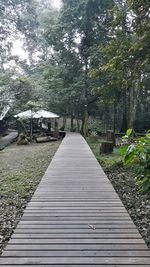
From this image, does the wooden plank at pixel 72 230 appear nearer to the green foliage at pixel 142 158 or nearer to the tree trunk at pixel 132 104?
the green foliage at pixel 142 158

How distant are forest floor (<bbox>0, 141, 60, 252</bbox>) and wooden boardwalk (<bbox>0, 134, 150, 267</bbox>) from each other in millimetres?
515

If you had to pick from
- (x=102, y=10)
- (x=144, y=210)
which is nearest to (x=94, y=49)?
(x=102, y=10)

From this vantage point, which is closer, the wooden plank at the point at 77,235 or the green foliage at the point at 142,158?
the green foliage at the point at 142,158

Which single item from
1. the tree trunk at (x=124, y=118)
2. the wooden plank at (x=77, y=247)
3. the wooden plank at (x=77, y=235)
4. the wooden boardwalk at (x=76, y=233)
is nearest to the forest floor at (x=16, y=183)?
the wooden boardwalk at (x=76, y=233)

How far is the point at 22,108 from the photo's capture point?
21781 millimetres

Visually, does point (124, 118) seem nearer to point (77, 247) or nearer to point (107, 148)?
point (107, 148)

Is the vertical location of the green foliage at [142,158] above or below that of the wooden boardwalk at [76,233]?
above

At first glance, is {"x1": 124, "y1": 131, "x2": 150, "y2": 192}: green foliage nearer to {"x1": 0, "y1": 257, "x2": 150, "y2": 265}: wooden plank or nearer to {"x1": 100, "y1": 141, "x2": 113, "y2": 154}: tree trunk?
{"x1": 0, "y1": 257, "x2": 150, "y2": 265}: wooden plank

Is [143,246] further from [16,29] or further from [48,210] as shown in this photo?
[16,29]

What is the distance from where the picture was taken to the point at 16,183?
308 inches

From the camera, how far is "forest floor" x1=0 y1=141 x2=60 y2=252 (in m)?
5.07

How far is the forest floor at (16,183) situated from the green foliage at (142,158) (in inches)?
80.5

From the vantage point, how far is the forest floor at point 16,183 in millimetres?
5070

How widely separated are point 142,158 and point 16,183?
5120mm
